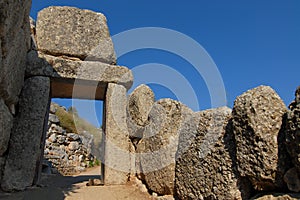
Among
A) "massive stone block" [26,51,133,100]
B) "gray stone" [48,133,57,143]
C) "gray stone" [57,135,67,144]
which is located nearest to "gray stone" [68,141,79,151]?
"gray stone" [57,135,67,144]

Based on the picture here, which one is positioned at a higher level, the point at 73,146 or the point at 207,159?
the point at 73,146

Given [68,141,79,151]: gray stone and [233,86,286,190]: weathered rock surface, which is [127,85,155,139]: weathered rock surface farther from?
[68,141,79,151]: gray stone

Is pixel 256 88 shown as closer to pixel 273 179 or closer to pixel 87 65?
pixel 273 179

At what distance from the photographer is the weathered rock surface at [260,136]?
7.80 ft

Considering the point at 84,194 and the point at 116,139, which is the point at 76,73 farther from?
the point at 84,194

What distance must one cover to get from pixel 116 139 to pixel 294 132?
3.95 meters

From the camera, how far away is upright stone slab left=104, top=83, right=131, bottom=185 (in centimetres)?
538

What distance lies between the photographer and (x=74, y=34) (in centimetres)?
625

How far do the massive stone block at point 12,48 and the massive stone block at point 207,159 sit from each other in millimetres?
2554

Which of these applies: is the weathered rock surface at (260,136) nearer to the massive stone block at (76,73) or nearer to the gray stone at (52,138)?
the massive stone block at (76,73)

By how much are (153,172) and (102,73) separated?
2548 mm

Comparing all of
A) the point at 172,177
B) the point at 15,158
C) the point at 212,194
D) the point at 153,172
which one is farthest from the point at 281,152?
the point at 15,158

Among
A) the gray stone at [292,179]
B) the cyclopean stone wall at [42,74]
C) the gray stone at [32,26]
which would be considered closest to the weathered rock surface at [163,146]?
the cyclopean stone wall at [42,74]

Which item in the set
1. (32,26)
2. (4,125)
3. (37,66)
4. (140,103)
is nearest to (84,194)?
(4,125)
